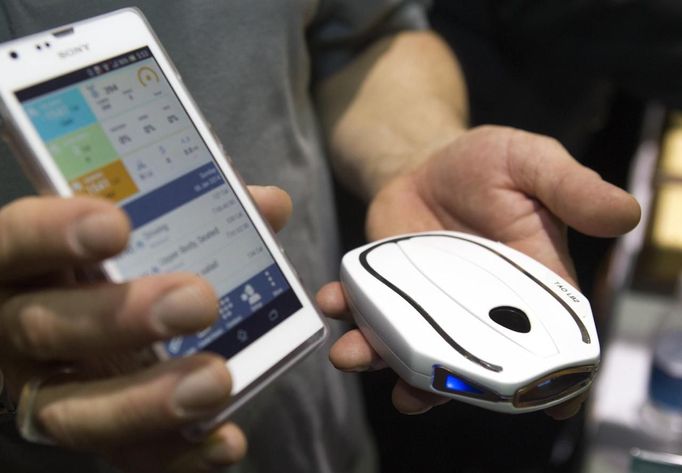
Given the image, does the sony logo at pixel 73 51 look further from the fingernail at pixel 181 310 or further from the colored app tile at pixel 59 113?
the fingernail at pixel 181 310

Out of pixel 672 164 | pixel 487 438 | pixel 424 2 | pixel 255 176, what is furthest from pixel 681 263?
pixel 255 176

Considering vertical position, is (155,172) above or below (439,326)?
above

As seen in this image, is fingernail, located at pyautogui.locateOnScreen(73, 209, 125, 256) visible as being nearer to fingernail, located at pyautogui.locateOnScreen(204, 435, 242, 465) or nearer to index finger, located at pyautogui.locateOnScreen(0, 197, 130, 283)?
index finger, located at pyautogui.locateOnScreen(0, 197, 130, 283)

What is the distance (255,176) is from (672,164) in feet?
2.78

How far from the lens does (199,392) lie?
38cm

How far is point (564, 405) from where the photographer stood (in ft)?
1.64

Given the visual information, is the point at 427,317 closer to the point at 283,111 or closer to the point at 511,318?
the point at 511,318

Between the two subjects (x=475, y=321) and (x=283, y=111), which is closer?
(x=475, y=321)

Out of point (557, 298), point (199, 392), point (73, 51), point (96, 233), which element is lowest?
point (557, 298)

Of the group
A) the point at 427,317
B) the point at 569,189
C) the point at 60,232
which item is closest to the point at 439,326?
the point at 427,317

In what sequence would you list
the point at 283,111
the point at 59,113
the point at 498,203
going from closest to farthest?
the point at 59,113, the point at 498,203, the point at 283,111

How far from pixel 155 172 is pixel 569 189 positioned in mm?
332

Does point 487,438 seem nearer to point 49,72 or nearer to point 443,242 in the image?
point 443,242

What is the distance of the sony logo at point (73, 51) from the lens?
477 millimetres
